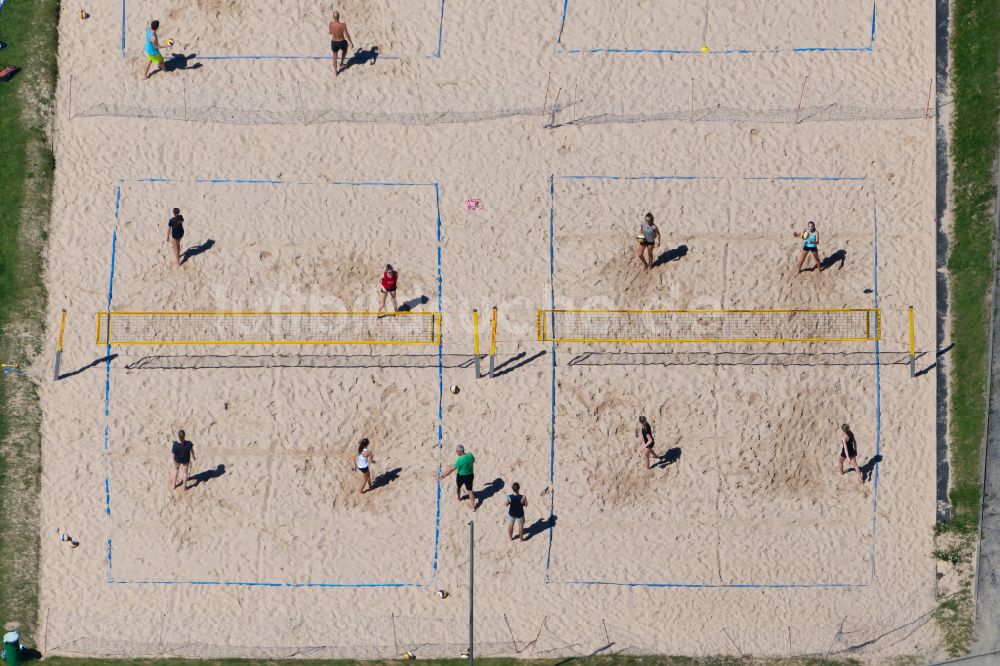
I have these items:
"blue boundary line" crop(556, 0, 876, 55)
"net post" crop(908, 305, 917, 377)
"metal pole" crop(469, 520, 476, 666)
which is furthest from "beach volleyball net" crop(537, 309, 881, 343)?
"blue boundary line" crop(556, 0, 876, 55)

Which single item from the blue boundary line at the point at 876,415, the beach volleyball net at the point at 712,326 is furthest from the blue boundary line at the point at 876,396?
the beach volleyball net at the point at 712,326

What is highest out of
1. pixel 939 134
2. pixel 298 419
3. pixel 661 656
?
pixel 939 134

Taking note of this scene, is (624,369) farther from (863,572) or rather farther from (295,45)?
(295,45)

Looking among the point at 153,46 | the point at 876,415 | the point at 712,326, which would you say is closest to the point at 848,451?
the point at 876,415

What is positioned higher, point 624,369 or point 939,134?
point 939,134

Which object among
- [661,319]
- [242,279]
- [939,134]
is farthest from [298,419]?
[939,134]

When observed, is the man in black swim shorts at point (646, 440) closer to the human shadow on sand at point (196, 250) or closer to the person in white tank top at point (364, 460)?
the person in white tank top at point (364, 460)
